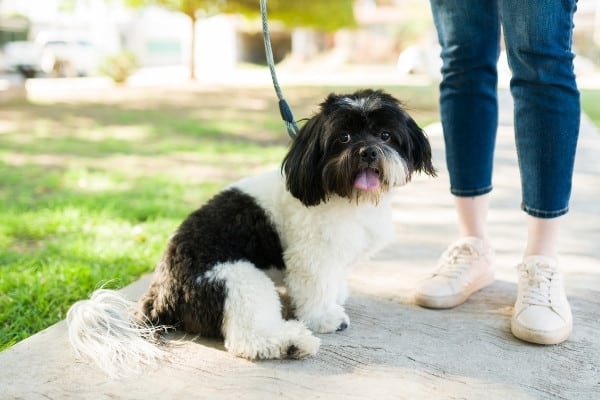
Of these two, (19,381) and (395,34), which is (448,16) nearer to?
(19,381)

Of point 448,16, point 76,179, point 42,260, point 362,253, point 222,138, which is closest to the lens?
point 362,253

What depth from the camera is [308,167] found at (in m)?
2.11

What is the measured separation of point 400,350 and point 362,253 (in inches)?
15.6

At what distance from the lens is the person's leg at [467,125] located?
247 centimetres

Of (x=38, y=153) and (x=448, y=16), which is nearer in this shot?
(x=448, y=16)

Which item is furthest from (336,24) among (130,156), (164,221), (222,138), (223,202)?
(223,202)

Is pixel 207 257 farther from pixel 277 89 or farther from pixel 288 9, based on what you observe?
pixel 288 9

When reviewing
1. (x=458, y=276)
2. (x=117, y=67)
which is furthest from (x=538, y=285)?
(x=117, y=67)

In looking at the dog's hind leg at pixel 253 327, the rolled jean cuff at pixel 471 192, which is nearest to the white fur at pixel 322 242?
the dog's hind leg at pixel 253 327

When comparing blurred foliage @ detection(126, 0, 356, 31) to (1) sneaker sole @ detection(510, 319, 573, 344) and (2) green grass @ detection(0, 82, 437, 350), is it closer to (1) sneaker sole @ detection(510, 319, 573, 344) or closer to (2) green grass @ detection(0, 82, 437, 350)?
(2) green grass @ detection(0, 82, 437, 350)

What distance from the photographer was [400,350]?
209cm

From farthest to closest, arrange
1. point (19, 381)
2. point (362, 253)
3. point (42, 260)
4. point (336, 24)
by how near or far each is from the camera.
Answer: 1. point (336, 24)
2. point (42, 260)
3. point (362, 253)
4. point (19, 381)

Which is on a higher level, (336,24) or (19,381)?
(336,24)

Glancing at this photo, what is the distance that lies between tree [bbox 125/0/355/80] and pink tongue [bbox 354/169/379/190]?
16.2m
